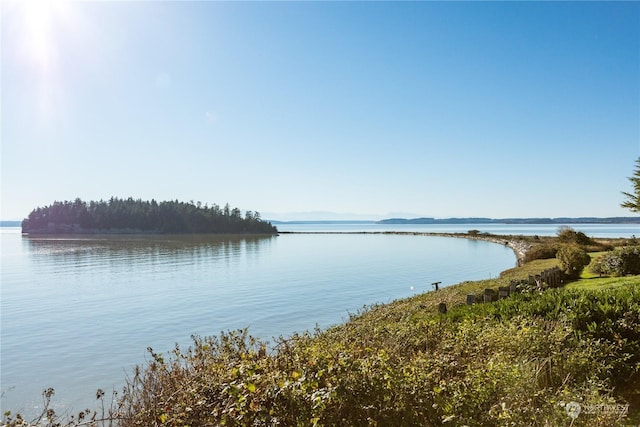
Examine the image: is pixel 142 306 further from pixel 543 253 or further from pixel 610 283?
pixel 543 253

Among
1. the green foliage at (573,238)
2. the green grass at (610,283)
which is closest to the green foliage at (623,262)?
the green grass at (610,283)

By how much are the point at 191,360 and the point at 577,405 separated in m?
5.63

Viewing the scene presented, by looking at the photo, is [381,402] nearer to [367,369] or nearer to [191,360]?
[367,369]

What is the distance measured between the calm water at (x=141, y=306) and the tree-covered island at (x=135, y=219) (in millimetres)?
117408

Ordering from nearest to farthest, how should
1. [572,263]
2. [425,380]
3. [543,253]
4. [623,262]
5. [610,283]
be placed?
[425,380] → [610,283] → [623,262] → [572,263] → [543,253]

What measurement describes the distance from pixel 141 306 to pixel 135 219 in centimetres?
14787

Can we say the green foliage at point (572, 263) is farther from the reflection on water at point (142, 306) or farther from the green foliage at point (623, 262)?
the reflection on water at point (142, 306)

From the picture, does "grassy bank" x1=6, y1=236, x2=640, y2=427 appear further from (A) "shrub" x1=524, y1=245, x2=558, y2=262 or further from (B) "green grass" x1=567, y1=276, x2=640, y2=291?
(A) "shrub" x1=524, y1=245, x2=558, y2=262

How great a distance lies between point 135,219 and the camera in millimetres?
160250

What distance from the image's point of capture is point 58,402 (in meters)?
11.6

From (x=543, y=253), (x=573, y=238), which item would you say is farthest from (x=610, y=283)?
(x=573, y=238)

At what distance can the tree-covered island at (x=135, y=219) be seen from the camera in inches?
6299

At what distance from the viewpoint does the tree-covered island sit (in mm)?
160000

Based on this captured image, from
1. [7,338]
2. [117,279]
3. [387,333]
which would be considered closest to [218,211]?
[117,279]
